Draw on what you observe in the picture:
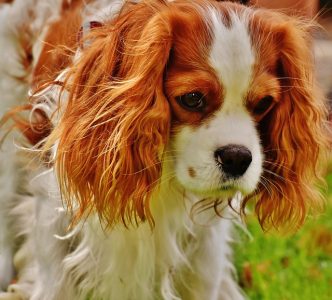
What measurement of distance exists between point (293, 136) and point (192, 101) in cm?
41

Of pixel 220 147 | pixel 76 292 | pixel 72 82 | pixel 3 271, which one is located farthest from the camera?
pixel 3 271

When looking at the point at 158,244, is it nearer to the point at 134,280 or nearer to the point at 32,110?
the point at 134,280

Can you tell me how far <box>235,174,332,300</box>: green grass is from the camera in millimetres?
3410

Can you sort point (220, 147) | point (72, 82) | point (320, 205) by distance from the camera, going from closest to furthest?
point (220, 147) → point (72, 82) → point (320, 205)

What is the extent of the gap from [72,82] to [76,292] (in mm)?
841

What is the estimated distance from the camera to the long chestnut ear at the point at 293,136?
8.24ft

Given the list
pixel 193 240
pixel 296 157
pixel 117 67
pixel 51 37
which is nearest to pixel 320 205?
pixel 296 157

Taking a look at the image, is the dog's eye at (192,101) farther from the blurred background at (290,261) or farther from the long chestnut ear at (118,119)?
the blurred background at (290,261)

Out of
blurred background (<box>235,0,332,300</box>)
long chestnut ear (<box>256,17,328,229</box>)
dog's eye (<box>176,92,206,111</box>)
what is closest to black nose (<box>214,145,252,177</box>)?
dog's eye (<box>176,92,206,111</box>)

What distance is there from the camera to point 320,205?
2.81 m

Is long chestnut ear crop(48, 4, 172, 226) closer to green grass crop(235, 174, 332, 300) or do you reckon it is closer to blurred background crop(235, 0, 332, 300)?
blurred background crop(235, 0, 332, 300)

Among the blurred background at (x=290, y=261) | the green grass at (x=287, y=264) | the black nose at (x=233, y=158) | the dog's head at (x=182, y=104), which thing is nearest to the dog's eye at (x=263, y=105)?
the dog's head at (x=182, y=104)

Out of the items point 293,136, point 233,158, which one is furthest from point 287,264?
point 233,158

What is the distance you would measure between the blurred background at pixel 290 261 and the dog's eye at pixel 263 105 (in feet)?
2.48
